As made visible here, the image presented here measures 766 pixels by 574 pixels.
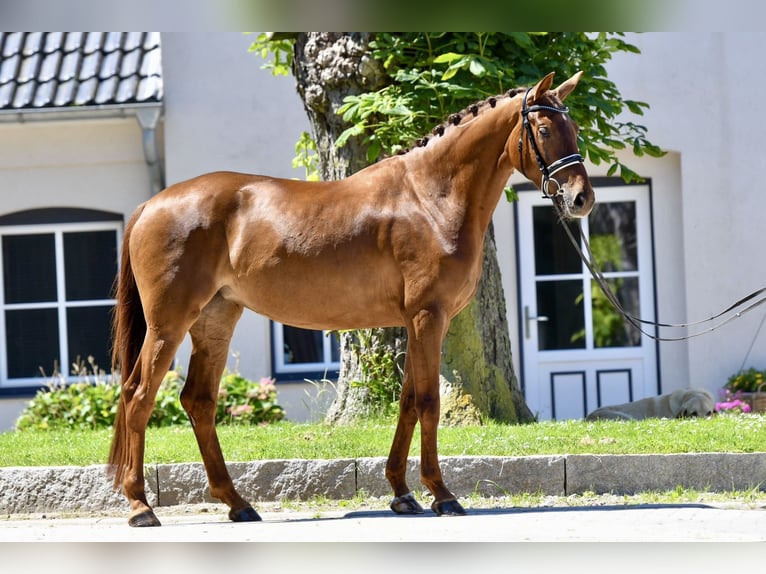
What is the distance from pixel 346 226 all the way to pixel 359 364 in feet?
9.71

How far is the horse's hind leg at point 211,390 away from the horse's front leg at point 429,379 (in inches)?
→ 36.6

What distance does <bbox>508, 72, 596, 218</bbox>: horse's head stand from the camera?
172 inches

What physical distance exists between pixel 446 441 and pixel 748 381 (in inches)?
221

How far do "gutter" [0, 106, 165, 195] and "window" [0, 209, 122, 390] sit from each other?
1.13 m

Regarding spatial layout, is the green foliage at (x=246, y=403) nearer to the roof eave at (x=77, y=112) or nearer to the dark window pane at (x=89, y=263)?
the dark window pane at (x=89, y=263)

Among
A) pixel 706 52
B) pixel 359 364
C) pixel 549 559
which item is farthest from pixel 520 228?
pixel 549 559

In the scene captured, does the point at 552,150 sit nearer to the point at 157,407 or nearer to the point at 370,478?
the point at 370,478

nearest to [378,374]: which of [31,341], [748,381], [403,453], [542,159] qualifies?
[403,453]

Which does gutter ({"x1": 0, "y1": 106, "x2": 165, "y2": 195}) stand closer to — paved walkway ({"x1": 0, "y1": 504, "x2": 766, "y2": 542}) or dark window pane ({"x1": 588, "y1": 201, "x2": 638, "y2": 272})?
dark window pane ({"x1": 588, "y1": 201, "x2": 638, "y2": 272})

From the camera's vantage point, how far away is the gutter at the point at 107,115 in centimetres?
1055

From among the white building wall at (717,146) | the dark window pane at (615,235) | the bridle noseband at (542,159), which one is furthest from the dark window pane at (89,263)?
the bridle noseband at (542,159)

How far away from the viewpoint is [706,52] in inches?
423

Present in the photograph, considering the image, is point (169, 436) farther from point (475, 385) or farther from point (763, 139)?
point (763, 139)

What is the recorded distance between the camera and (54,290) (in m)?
11.3
